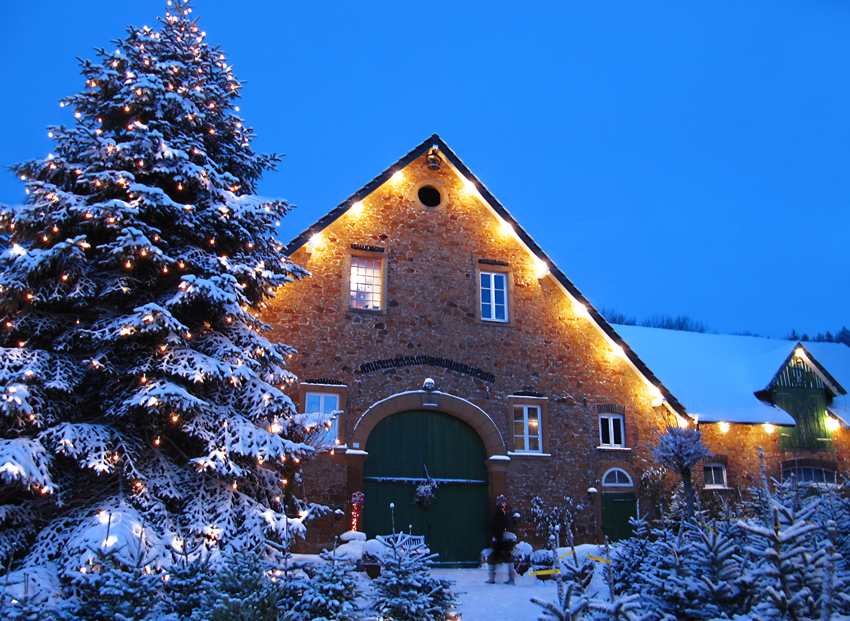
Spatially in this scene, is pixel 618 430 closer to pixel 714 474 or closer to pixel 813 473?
pixel 714 474

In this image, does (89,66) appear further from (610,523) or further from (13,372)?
(610,523)

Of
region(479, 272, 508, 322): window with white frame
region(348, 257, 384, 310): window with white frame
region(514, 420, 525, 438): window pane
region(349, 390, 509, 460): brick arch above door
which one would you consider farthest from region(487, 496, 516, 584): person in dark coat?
region(348, 257, 384, 310): window with white frame

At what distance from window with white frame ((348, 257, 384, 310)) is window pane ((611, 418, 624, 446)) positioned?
6.20m

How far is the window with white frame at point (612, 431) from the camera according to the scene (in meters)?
15.1

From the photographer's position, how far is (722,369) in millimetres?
20031

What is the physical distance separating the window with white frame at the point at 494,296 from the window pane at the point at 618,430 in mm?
3538

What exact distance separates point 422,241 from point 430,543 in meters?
6.63

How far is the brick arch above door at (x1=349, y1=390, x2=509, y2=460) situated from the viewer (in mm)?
13516

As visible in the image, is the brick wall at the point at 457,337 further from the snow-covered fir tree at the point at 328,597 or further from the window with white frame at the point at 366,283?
the snow-covered fir tree at the point at 328,597

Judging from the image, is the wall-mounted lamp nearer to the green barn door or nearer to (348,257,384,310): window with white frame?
(348,257,384,310): window with white frame

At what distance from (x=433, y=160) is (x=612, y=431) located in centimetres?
765

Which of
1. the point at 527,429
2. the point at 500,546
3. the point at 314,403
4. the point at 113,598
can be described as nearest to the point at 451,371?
the point at 527,429

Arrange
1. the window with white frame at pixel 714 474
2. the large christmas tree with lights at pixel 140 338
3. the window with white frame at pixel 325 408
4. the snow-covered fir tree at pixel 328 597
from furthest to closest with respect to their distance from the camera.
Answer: the window with white frame at pixel 714 474 < the window with white frame at pixel 325 408 < the large christmas tree with lights at pixel 140 338 < the snow-covered fir tree at pixel 328 597

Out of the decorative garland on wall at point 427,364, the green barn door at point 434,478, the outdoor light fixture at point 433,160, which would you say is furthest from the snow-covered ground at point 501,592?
the outdoor light fixture at point 433,160
